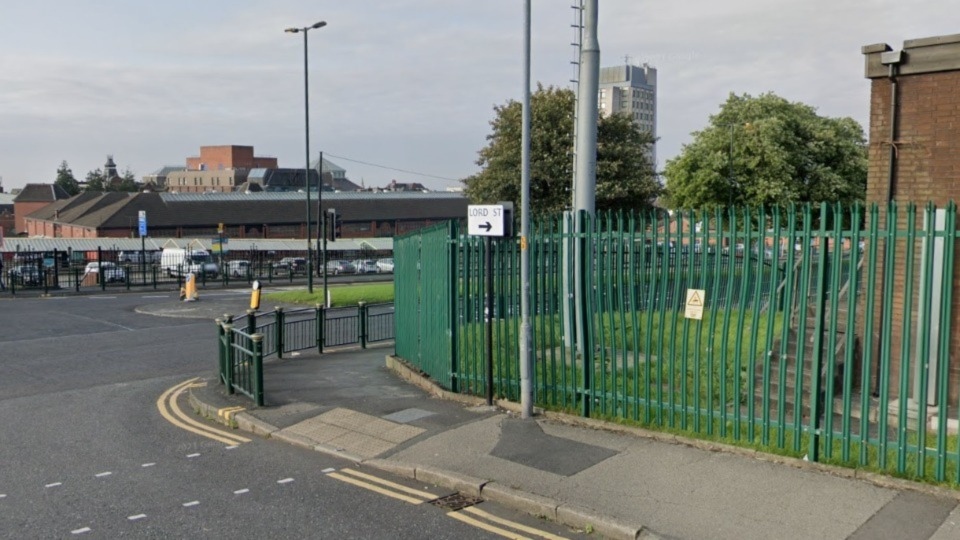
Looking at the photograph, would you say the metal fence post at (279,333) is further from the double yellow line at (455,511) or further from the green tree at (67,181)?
the green tree at (67,181)

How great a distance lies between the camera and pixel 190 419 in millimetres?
11250

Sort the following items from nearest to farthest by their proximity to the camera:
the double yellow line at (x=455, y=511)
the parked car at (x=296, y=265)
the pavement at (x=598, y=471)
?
the pavement at (x=598, y=471) → the double yellow line at (x=455, y=511) → the parked car at (x=296, y=265)

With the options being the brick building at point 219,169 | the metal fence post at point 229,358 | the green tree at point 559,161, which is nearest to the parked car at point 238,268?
the green tree at point 559,161

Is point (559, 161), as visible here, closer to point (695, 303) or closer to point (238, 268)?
point (238, 268)

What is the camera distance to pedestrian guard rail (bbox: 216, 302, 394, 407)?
1158 centimetres

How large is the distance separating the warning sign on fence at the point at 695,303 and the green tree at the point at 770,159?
3298cm

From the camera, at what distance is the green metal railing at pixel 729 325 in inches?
275

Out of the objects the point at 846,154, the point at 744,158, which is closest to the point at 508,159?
the point at 744,158

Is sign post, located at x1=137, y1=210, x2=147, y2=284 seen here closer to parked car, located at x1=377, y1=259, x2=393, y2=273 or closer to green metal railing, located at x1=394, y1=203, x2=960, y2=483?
parked car, located at x1=377, y1=259, x2=393, y2=273

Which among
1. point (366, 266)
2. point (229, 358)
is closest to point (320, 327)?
point (229, 358)

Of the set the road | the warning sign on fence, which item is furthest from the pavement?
the warning sign on fence

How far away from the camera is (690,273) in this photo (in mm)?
8273

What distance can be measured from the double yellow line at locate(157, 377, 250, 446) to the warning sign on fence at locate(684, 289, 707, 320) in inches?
214

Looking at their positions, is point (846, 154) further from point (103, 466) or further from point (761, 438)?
point (103, 466)
